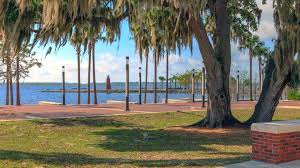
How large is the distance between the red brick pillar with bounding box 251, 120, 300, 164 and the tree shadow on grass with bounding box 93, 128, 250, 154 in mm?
2884

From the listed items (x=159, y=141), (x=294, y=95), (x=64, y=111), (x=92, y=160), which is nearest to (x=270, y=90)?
(x=159, y=141)

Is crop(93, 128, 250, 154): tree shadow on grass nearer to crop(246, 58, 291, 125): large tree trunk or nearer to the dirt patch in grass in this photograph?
the dirt patch in grass

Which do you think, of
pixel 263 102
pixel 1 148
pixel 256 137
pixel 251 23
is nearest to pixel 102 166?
pixel 256 137

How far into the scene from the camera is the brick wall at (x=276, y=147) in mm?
8984

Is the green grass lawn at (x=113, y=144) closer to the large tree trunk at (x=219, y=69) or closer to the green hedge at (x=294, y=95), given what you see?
the large tree trunk at (x=219, y=69)

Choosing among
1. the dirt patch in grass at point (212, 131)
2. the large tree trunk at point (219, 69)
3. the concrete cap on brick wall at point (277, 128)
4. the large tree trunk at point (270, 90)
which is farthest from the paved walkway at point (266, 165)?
the large tree trunk at point (219, 69)

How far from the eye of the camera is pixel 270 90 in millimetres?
16844

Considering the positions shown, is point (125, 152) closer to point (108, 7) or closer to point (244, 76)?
point (108, 7)

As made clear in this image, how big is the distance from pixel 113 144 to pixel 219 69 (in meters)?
5.49

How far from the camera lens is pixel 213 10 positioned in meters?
18.2

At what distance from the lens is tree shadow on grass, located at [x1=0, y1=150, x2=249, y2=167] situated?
9.97 m

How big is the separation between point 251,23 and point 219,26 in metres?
2.69

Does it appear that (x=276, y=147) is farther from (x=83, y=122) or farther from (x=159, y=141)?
(x=83, y=122)

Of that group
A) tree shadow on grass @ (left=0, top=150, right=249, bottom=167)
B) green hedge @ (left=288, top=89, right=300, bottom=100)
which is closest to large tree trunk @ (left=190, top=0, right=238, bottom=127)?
tree shadow on grass @ (left=0, top=150, right=249, bottom=167)
